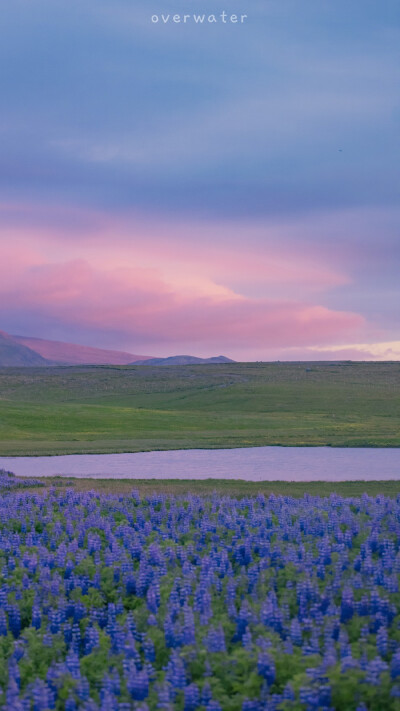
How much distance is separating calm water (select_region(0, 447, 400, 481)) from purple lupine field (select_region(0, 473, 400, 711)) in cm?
888

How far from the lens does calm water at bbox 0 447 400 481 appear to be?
74.8ft

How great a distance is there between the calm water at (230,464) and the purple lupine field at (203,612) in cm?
888

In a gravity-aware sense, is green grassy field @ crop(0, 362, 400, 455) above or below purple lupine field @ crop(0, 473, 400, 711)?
above

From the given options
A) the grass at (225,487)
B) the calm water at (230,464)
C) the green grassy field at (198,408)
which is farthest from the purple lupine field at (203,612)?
the green grassy field at (198,408)

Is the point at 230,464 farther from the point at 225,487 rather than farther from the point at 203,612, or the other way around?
the point at 203,612

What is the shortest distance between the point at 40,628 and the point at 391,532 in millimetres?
5549

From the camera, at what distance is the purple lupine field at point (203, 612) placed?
20.2 feet

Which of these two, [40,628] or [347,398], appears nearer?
[40,628]

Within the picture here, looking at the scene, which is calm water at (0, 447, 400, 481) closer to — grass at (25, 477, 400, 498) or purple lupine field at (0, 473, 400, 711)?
grass at (25, 477, 400, 498)

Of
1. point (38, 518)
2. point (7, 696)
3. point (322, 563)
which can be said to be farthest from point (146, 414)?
point (7, 696)

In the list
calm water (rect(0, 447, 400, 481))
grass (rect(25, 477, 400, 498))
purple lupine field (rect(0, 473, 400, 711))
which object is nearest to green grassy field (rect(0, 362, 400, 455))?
calm water (rect(0, 447, 400, 481))

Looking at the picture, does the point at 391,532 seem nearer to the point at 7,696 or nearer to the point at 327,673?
the point at 327,673

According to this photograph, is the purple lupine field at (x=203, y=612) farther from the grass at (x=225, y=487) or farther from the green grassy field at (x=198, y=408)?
the green grassy field at (x=198, y=408)

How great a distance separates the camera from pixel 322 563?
9836mm
